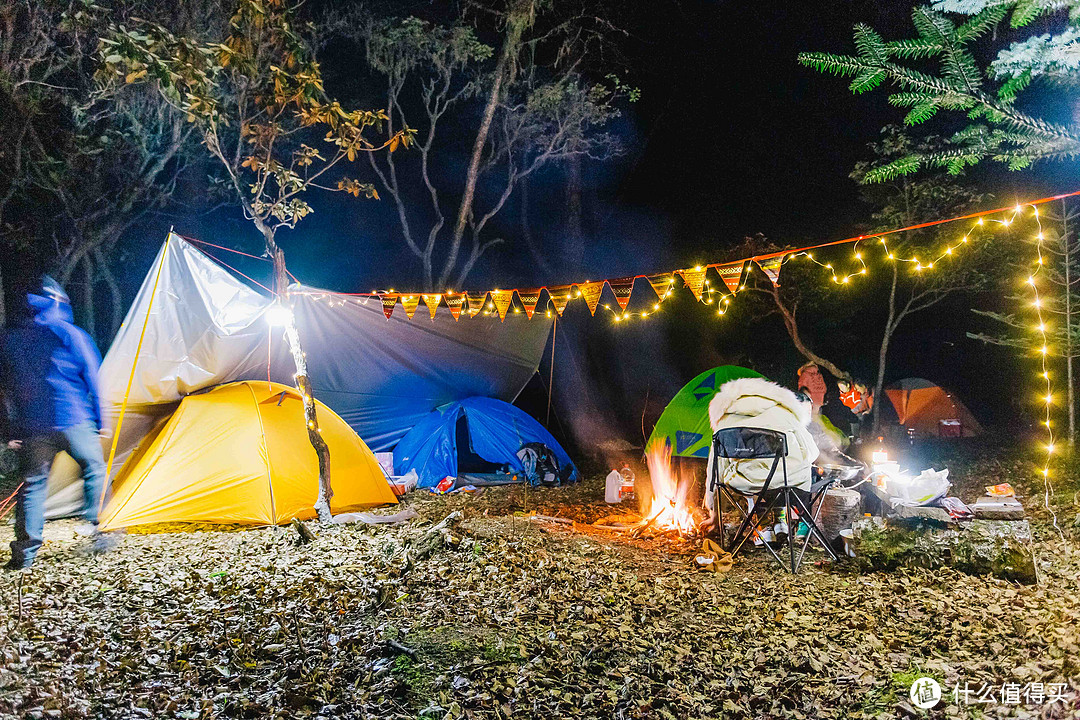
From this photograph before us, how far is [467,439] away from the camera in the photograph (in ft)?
29.7

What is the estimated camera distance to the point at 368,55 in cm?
1165

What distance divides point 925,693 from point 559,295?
17.0 feet

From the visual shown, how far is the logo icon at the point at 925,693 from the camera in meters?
2.71

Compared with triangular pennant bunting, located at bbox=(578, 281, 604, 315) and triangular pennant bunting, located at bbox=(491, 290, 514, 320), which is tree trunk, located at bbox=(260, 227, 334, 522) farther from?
triangular pennant bunting, located at bbox=(578, 281, 604, 315)

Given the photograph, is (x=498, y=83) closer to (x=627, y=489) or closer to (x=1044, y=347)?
(x=627, y=489)

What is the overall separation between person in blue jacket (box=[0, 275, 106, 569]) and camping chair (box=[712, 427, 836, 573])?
4407 mm

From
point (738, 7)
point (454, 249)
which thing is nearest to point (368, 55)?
point (454, 249)

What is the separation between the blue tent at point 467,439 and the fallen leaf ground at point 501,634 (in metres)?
3.37

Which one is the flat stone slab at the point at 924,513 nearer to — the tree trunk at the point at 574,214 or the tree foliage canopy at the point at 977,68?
the tree foliage canopy at the point at 977,68

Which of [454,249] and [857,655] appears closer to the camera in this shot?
[857,655]

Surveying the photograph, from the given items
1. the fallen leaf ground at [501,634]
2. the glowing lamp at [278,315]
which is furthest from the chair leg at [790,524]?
the glowing lamp at [278,315]

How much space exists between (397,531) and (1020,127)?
196 inches

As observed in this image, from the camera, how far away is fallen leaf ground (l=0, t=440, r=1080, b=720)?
2.71 meters

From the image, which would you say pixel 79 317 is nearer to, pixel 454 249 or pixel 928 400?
pixel 454 249
